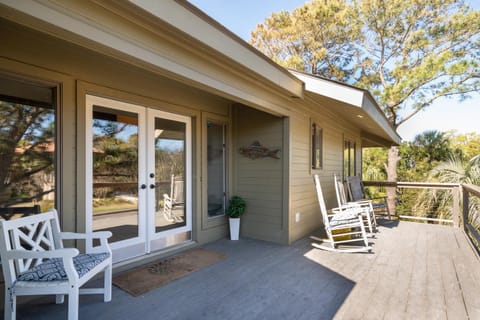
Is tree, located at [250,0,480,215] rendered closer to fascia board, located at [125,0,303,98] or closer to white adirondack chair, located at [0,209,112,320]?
fascia board, located at [125,0,303,98]

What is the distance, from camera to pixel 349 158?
24.0 ft

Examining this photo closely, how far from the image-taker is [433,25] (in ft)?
30.0

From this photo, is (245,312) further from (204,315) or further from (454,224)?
(454,224)

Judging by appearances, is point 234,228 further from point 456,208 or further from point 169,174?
point 456,208

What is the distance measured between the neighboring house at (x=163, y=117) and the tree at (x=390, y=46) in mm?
5521

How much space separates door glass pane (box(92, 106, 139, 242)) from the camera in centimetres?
291

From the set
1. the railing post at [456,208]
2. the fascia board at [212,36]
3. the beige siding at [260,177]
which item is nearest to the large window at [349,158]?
the railing post at [456,208]

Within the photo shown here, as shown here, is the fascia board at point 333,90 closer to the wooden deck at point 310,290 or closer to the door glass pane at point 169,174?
the door glass pane at point 169,174

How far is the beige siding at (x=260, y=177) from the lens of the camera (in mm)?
4086

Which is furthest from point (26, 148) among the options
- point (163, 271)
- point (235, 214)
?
point (235, 214)

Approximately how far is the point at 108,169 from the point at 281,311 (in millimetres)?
2282

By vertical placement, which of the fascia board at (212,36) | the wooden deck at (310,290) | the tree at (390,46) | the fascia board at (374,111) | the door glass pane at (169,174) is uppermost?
the tree at (390,46)

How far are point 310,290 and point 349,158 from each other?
5.46 meters

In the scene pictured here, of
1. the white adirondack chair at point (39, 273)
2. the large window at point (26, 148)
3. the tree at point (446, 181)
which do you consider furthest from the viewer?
the tree at point (446, 181)
